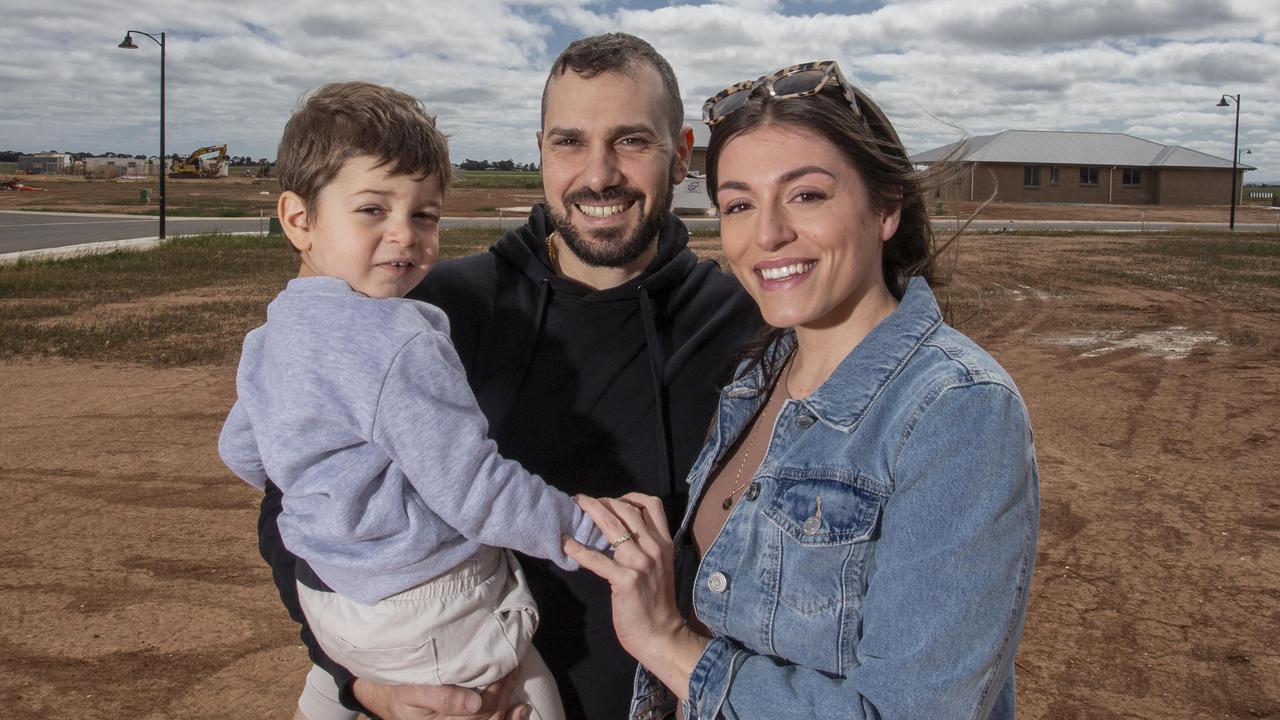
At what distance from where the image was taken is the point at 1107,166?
61.4 meters

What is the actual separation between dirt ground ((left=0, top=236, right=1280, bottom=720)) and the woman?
3.21 feet

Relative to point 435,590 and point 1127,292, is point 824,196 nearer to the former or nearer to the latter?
point 435,590

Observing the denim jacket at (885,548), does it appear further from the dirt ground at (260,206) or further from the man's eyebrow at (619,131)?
the dirt ground at (260,206)

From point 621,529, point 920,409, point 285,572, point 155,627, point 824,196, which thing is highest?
point 824,196

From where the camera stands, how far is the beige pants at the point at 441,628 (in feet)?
6.81

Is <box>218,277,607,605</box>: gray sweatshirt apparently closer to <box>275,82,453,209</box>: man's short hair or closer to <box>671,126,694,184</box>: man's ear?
<box>275,82,453,209</box>: man's short hair

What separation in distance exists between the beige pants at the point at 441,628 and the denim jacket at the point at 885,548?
50 cm

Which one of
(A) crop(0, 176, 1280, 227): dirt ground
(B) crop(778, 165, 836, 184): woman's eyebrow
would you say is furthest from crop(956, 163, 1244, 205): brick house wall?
(B) crop(778, 165, 836, 184): woman's eyebrow

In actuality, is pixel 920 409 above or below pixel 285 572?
above

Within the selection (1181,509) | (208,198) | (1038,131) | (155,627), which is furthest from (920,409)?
(1038,131)

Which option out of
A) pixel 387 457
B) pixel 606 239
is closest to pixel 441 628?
pixel 387 457

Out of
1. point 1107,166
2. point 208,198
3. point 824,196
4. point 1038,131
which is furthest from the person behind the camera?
point 1038,131

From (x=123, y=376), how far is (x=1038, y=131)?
66717 mm

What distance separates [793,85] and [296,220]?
1158mm
